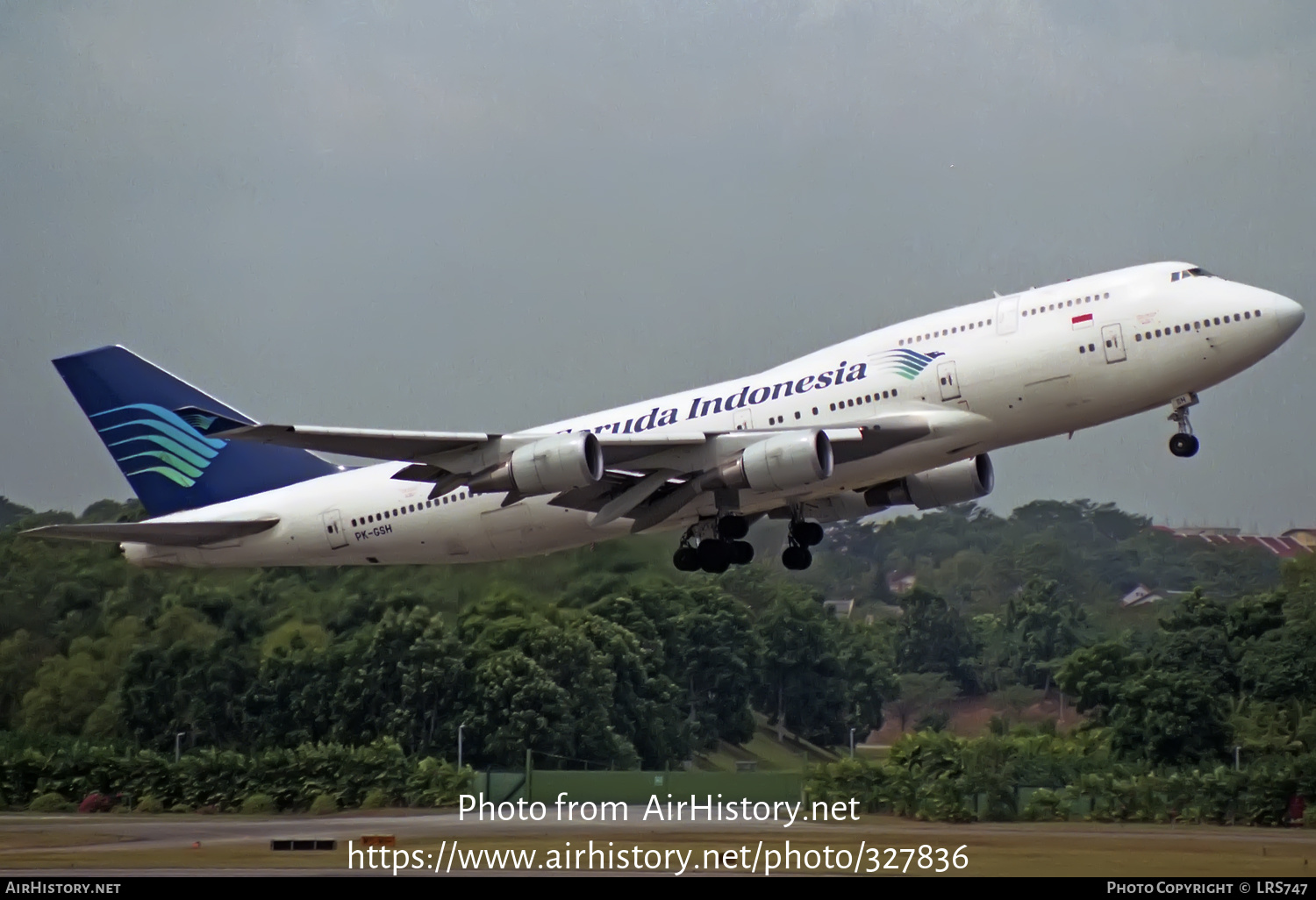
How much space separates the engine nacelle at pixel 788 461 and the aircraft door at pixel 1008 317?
346 cm

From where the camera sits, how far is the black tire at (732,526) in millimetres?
33062

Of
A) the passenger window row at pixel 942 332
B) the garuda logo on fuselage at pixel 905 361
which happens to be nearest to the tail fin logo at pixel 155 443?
the garuda logo on fuselage at pixel 905 361

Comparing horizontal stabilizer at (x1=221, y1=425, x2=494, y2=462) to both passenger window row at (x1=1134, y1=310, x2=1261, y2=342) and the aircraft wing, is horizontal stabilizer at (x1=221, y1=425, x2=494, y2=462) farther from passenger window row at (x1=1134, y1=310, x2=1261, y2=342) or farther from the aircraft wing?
passenger window row at (x1=1134, y1=310, x2=1261, y2=342)

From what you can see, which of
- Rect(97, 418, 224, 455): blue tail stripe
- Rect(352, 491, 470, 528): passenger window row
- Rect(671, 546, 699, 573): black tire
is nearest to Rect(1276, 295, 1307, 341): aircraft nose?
Rect(671, 546, 699, 573): black tire

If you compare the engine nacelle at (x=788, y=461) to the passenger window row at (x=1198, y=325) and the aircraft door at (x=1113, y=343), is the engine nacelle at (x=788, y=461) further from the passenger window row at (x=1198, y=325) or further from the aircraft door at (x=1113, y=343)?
the passenger window row at (x=1198, y=325)

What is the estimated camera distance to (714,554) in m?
33.8

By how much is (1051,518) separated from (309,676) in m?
36.1

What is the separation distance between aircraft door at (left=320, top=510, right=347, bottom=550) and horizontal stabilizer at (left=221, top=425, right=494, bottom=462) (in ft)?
14.6

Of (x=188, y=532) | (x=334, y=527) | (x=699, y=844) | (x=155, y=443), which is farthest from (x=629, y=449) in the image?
(x=155, y=443)

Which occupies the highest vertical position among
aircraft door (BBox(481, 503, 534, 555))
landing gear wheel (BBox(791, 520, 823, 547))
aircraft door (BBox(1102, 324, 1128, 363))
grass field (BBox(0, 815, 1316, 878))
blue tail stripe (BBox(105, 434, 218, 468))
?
blue tail stripe (BBox(105, 434, 218, 468))

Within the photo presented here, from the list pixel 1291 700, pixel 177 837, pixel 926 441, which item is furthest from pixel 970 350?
pixel 1291 700

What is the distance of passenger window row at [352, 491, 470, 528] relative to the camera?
34094 millimetres

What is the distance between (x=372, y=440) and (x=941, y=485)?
36.2 feet
